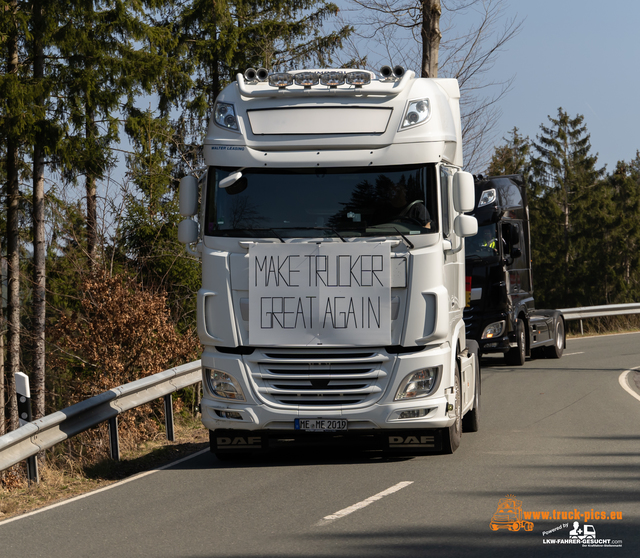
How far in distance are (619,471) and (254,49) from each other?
81.3 feet

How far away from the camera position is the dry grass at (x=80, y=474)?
8.03 meters

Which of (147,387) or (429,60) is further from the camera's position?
(429,60)

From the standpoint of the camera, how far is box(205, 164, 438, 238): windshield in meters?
8.85

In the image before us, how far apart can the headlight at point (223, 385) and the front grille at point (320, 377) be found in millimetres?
197

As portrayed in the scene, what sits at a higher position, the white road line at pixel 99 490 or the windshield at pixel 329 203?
the windshield at pixel 329 203

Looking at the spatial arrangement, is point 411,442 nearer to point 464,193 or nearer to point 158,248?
point 464,193

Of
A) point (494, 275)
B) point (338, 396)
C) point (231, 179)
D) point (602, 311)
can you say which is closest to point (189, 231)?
point (231, 179)

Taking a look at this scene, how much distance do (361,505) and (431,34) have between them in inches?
655

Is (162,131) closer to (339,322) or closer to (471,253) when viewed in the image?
(471,253)

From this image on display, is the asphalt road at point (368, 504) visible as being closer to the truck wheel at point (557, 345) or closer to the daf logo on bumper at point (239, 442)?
the daf logo on bumper at point (239, 442)

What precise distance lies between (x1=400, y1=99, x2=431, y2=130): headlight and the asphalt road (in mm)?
3457

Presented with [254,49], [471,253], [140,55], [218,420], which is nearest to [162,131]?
[140,55]

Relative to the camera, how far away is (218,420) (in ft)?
29.5

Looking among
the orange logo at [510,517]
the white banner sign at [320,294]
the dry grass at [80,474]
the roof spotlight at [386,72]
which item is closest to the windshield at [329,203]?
the white banner sign at [320,294]
